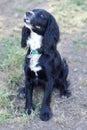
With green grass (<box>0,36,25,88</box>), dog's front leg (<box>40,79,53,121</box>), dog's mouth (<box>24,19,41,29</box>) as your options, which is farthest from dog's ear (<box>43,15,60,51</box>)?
green grass (<box>0,36,25,88</box>)

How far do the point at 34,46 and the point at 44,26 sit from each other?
10.2 inches

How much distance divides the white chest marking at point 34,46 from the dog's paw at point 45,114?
1.46 feet

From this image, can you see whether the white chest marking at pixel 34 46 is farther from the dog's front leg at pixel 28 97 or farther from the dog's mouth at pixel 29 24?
the dog's front leg at pixel 28 97

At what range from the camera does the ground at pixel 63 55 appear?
14.0 feet

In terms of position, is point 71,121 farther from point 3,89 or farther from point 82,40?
point 82,40

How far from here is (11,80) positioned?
16.1 feet

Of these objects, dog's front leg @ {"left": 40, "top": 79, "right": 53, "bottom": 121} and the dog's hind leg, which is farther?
the dog's hind leg

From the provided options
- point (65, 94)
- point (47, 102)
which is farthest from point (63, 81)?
point (47, 102)

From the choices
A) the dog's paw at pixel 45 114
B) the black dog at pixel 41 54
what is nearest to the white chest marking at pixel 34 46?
the black dog at pixel 41 54

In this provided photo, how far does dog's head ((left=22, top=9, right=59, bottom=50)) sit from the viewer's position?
13.7ft

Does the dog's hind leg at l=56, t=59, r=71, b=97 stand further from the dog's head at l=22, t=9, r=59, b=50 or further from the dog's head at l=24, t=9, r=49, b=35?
the dog's head at l=24, t=9, r=49, b=35

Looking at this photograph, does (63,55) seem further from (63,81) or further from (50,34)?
(50,34)

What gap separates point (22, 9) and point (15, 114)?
3603 millimetres

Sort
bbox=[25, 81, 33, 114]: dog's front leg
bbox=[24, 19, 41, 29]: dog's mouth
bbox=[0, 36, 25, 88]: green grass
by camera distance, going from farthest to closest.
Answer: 1. bbox=[0, 36, 25, 88]: green grass
2. bbox=[25, 81, 33, 114]: dog's front leg
3. bbox=[24, 19, 41, 29]: dog's mouth
